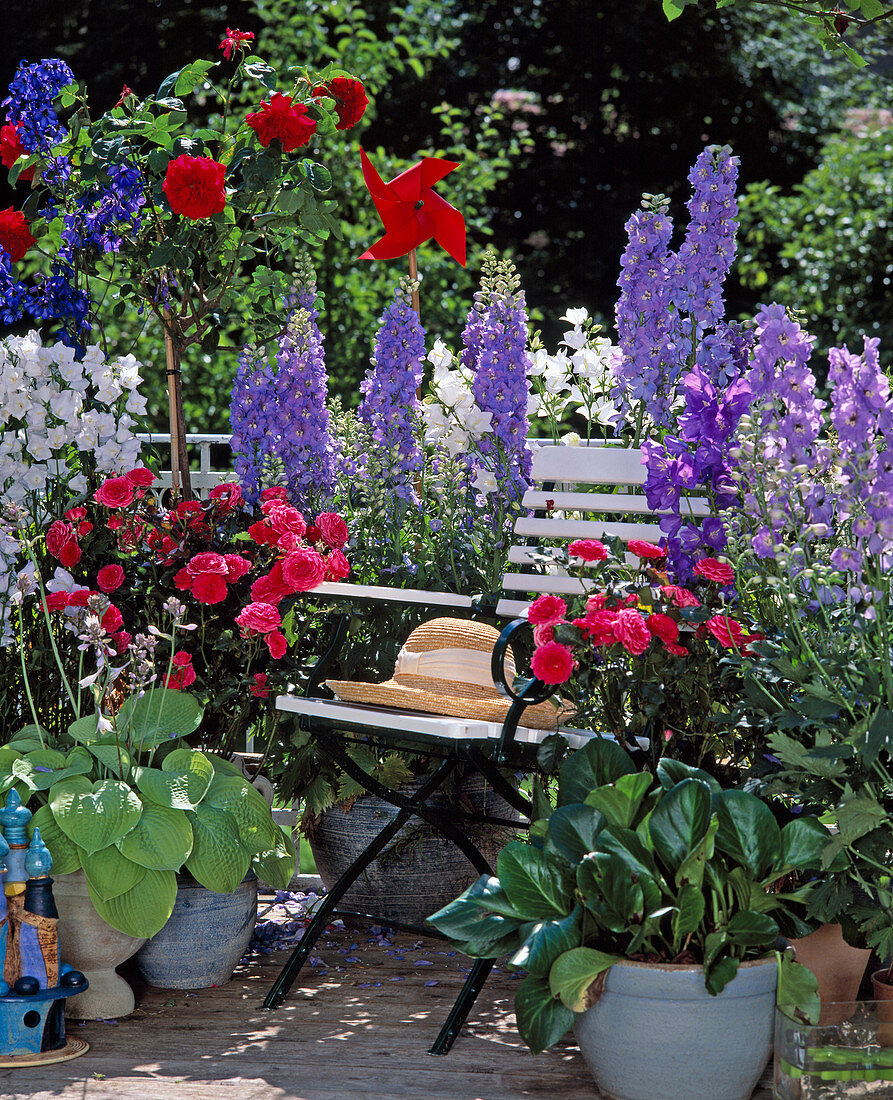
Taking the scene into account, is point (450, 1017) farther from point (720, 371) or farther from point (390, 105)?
point (390, 105)

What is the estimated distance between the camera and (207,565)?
285cm

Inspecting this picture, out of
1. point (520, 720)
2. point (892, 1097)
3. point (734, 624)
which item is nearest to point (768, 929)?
point (892, 1097)

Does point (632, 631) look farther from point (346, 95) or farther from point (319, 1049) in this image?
point (346, 95)

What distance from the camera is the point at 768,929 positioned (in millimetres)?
2076

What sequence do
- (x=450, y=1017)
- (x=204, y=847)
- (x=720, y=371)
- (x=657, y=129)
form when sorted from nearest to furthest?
(x=450, y=1017), (x=204, y=847), (x=720, y=371), (x=657, y=129)

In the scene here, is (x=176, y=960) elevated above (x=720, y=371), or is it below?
→ below

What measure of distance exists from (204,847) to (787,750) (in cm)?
117

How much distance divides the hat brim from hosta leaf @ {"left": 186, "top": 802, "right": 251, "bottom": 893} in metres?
0.36

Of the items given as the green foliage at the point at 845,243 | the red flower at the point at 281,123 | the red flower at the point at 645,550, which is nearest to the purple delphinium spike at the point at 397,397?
the red flower at the point at 281,123

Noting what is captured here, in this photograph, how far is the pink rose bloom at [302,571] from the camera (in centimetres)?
279

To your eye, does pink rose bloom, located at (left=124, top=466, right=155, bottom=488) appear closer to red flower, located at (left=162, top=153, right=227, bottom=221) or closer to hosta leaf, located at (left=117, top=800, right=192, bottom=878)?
red flower, located at (left=162, top=153, right=227, bottom=221)

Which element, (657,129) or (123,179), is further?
(657,129)

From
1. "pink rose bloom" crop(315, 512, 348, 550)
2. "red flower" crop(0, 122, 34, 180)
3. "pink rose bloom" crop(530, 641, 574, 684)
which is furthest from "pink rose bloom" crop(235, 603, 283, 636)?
"red flower" crop(0, 122, 34, 180)

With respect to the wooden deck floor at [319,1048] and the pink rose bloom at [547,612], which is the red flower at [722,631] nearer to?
the pink rose bloom at [547,612]
